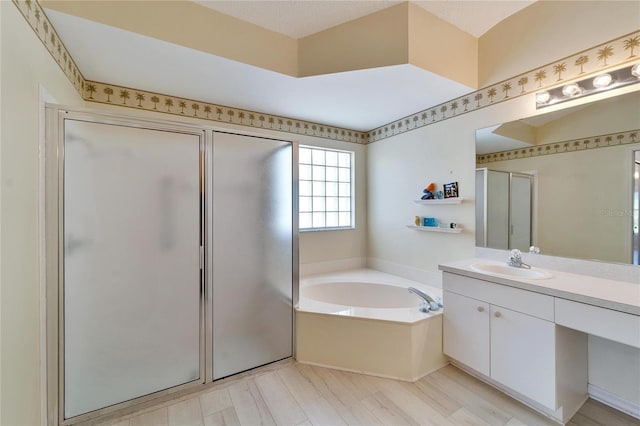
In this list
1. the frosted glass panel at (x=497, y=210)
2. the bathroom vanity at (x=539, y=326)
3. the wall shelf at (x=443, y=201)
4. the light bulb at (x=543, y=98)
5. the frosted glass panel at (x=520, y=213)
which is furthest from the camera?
the wall shelf at (x=443, y=201)

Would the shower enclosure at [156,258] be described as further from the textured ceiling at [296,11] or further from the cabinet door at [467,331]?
the cabinet door at [467,331]

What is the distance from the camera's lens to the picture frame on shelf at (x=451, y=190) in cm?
251

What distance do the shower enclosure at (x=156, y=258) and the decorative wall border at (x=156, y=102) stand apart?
1.46 feet

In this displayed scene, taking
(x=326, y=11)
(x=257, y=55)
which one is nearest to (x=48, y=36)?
(x=257, y=55)

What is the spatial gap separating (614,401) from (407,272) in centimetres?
171

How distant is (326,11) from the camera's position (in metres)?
1.83

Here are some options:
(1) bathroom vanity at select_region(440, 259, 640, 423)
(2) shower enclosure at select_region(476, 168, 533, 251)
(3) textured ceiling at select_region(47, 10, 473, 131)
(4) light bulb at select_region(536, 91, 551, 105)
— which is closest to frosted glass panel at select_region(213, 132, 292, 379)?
(3) textured ceiling at select_region(47, 10, 473, 131)

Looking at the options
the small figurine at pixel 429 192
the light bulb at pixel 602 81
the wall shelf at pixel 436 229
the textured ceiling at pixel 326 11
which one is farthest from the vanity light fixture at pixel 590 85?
the wall shelf at pixel 436 229

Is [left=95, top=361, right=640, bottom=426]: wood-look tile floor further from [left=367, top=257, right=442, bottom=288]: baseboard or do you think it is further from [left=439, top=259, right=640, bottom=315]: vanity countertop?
[left=367, top=257, right=442, bottom=288]: baseboard

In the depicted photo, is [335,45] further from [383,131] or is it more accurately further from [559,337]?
[559,337]

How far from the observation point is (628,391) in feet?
5.27

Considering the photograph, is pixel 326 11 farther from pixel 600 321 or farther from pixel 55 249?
pixel 600 321

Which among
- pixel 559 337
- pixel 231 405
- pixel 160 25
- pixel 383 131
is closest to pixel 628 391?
pixel 559 337

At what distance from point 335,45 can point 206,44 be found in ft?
3.03
